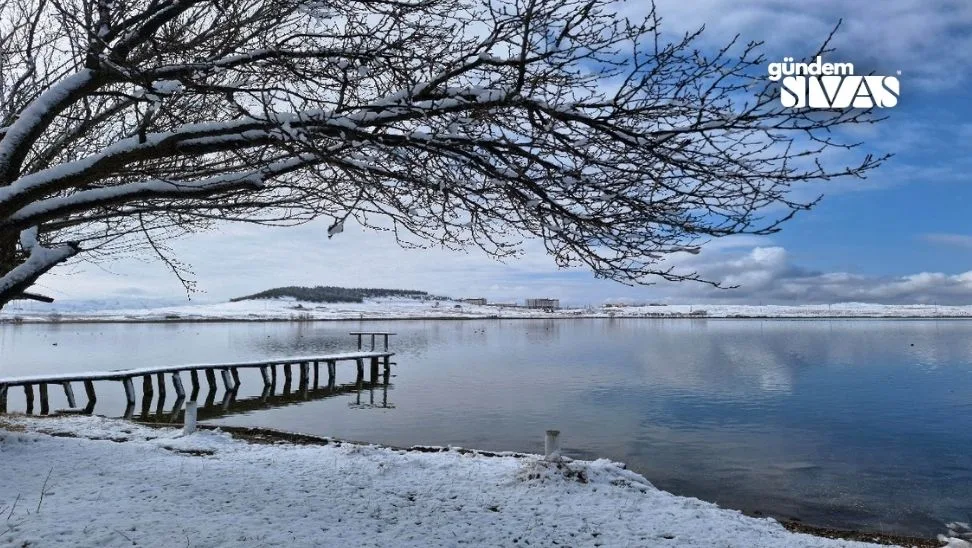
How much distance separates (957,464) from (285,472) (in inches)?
692

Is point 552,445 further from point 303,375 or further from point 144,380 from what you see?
point 303,375

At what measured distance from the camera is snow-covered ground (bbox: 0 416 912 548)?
6781 mm

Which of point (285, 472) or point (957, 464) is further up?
point (285, 472)

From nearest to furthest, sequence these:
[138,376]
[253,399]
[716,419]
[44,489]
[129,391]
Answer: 1. [44,489]
2. [716,419]
3. [129,391]
4. [138,376]
5. [253,399]

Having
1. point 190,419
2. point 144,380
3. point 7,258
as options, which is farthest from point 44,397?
point 7,258

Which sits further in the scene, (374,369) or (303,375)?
(374,369)

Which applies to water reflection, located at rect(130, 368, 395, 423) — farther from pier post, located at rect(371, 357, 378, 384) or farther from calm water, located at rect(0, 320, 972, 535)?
pier post, located at rect(371, 357, 378, 384)

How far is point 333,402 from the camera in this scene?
28391 mm

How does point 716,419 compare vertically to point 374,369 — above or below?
below

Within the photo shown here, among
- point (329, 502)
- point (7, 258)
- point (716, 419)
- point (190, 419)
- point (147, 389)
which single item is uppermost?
point (7, 258)

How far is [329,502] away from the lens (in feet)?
26.8

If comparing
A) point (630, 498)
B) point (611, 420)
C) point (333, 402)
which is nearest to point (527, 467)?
point (630, 498)

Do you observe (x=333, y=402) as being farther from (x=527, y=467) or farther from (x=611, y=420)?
(x=527, y=467)

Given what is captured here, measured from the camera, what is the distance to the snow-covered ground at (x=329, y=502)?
6.78 m
